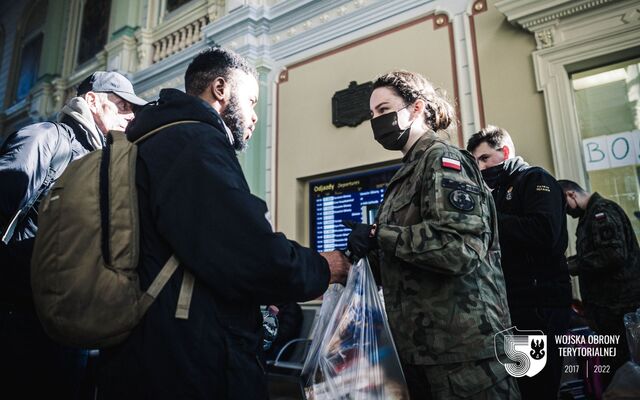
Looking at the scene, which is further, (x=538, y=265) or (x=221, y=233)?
(x=538, y=265)

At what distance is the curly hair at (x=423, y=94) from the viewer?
5.12 ft

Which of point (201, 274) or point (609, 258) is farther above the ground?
point (609, 258)

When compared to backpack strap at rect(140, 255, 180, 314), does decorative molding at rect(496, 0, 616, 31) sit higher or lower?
higher

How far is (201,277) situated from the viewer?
91 cm

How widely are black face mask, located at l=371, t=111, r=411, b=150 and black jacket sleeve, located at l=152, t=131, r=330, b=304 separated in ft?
2.43

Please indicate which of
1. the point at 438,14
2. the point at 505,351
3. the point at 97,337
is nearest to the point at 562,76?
the point at 438,14

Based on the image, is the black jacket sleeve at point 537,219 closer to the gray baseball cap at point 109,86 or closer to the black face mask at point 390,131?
the black face mask at point 390,131

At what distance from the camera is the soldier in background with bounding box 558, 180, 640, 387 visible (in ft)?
8.11

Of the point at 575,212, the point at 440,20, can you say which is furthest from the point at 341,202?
the point at 575,212

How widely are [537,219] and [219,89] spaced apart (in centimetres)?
150

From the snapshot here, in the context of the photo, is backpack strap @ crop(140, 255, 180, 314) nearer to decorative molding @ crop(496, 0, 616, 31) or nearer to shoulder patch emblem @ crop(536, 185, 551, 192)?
shoulder patch emblem @ crop(536, 185, 551, 192)

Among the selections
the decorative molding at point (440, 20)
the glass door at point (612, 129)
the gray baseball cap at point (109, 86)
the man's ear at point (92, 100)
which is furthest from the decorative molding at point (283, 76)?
the man's ear at point (92, 100)

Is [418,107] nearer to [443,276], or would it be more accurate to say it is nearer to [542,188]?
[443,276]

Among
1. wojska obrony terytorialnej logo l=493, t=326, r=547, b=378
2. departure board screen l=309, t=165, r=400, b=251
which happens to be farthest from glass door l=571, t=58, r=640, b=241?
wojska obrony terytorialnej logo l=493, t=326, r=547, b=378
